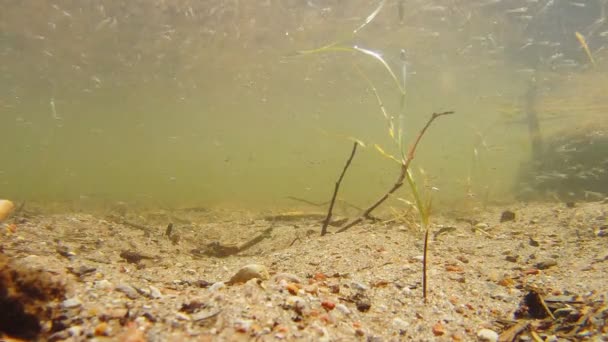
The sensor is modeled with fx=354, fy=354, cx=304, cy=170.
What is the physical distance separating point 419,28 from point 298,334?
18.3m

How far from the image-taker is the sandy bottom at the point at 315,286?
5.16ft

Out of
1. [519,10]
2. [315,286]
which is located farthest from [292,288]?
[519,10]

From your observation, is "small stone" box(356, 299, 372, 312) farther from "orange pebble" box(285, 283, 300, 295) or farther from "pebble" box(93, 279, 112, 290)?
"pebble" box(93, 279, 112, 290)

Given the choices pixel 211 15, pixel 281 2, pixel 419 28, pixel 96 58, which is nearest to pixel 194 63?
pixel 96 58

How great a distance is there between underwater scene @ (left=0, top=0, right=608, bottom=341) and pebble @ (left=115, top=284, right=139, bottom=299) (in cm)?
2

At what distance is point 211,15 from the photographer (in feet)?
51.0

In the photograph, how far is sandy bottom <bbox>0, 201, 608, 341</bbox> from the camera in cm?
157

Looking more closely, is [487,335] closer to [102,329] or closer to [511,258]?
[102,329]

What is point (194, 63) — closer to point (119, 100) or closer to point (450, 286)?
point (119, 100)

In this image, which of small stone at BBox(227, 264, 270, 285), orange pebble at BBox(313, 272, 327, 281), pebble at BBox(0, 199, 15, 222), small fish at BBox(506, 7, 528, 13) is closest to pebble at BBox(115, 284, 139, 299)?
small stone at BBox(227, 264, 270, 285)

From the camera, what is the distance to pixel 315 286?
2299mm

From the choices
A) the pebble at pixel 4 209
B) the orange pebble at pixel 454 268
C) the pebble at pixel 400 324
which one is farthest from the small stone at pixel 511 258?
the pebble at pixel 4 209

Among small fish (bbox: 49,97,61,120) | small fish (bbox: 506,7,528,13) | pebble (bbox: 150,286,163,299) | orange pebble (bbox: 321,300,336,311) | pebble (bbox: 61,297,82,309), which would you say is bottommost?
pebble (bbox: 150,286,163,299)

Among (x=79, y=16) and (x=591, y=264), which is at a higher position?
(x=79, y=16)
